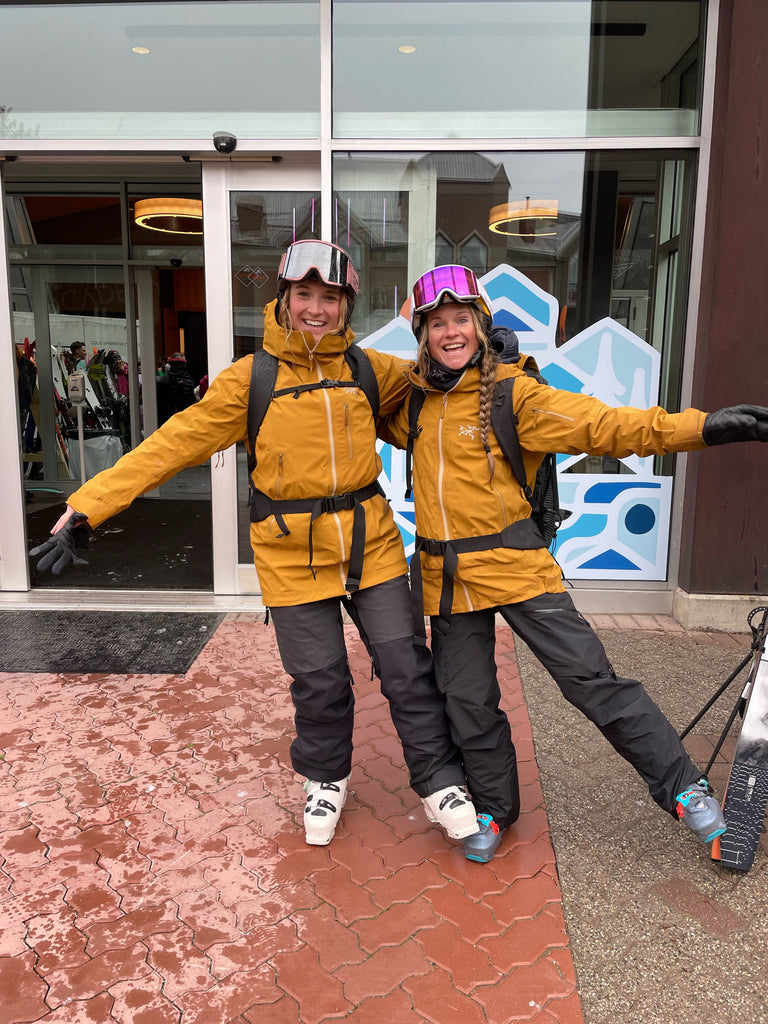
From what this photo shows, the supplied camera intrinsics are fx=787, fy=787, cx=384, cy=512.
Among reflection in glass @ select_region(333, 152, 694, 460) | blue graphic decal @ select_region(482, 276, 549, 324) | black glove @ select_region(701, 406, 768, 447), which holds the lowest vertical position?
black glove @ select_region(701, 406, 768, 447)

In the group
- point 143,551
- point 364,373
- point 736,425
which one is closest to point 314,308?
point 364,373

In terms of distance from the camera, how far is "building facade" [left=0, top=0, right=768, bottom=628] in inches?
193

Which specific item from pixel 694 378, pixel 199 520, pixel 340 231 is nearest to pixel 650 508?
pixel 694 378

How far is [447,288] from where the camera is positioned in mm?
2568

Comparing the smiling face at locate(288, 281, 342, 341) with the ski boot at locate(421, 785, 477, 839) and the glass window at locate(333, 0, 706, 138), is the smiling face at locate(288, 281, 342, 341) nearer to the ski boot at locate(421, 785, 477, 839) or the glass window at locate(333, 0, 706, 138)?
the ski boot at locate(421, 785, 477, 839)

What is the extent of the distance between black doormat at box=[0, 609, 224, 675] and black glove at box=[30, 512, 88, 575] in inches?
78.4

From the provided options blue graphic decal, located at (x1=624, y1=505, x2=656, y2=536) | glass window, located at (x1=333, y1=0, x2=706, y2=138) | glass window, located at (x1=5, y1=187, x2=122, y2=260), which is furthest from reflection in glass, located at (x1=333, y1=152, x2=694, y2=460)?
glass window, located at (x1=5, y1=187, x2=122, y2=260)

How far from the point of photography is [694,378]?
16.4 ft

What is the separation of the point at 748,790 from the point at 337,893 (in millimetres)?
1387

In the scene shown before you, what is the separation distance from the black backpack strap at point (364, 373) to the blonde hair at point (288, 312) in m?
0.09

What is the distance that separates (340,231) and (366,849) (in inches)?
153

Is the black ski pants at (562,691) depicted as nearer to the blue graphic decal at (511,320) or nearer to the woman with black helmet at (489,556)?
the woman with black helmet at (489,556)

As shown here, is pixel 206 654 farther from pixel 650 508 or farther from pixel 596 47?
pixel 596 47

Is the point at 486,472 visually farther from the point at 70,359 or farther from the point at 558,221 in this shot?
the point at 70,359
